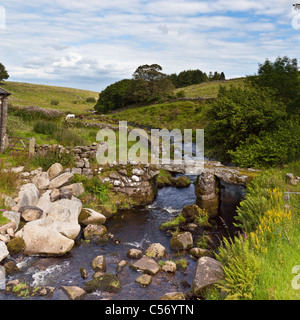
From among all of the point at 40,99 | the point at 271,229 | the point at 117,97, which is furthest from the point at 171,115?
the point at 271,229

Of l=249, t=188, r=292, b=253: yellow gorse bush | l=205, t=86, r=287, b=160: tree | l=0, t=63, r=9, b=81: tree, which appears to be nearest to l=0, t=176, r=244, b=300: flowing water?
l=249, t=188, r=292, b=253: yellow gorse bush

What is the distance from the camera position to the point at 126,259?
10.7m

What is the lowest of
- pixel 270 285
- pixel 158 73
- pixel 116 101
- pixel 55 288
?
pixel 55 288

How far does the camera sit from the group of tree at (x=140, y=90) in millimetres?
60469

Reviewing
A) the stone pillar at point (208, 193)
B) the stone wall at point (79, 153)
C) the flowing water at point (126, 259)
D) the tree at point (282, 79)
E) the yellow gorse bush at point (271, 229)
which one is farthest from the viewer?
the tree at point (282, 79)

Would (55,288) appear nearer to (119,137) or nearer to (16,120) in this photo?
(119,137)

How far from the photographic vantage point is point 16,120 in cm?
2558

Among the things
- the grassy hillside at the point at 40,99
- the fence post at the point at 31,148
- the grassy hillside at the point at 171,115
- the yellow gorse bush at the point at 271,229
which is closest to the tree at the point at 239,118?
the yellow gorse bush at the point at 271,229

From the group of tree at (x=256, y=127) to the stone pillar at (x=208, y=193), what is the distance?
10.2ft

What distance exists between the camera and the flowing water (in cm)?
863
